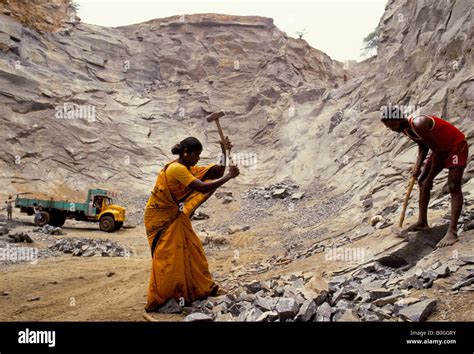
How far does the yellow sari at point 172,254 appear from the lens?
3.60 meters

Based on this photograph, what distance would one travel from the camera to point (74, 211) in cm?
1241

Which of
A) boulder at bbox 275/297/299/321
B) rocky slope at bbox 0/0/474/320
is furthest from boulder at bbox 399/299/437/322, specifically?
boulder at bbox 275/297/299/321

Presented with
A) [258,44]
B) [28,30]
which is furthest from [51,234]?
[258,44]

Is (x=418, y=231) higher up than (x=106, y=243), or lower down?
higher up

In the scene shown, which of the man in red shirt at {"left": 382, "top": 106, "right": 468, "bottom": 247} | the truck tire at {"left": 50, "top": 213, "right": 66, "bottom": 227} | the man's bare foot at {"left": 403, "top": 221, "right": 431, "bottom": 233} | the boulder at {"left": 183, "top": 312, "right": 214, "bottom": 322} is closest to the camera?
the boulder at {"left": 183, "top": 312, "right": 214, "bottom": 322}

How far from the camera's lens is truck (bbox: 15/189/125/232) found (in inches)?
474

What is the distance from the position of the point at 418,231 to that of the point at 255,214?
31.3 ft

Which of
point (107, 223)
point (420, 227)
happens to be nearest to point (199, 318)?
point (420, 227)

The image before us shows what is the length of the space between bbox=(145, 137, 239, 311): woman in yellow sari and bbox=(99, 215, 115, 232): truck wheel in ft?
30.0

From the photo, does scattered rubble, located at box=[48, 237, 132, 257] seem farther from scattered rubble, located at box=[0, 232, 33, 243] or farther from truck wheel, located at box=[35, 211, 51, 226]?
truck wheel, located at box=[35, 211, 51, 226]

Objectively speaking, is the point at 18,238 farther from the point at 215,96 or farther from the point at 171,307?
the point at 215,96
